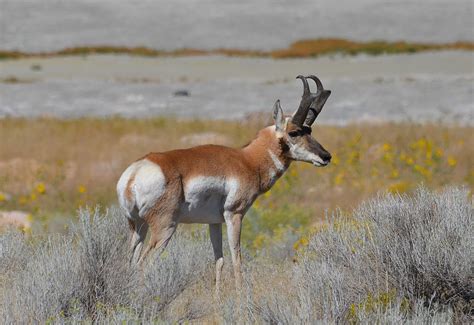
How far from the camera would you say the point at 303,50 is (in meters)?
56.0

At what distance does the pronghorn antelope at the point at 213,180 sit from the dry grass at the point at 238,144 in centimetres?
260

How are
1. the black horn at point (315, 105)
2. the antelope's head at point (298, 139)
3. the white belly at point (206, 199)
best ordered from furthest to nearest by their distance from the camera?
the black horn at point (315, 105), the antelope's head at point (298, 139), the white belly at point (206, 199)

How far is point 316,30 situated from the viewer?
60.4 meters

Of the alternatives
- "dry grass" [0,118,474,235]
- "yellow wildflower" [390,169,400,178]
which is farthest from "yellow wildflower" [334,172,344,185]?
"yellow wildflower" [390,169,400,178]

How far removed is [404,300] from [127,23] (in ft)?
189

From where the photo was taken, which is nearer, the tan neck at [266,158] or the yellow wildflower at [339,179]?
the tan neck at [266,158]

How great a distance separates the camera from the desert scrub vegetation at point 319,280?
261 inches

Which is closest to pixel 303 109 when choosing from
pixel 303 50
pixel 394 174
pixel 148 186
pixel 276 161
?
pixel 276 161

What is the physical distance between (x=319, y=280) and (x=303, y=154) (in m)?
2.48

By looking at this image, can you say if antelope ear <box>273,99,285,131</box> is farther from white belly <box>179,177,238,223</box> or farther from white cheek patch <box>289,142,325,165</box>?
white belly <box>179,177,238,223</box>

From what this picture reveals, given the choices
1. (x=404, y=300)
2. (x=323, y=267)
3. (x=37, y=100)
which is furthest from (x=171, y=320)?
(x=37, y=100)

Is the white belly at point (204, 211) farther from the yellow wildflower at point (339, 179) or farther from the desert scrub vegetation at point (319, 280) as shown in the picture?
the yellow wildflower at point (339, 179)

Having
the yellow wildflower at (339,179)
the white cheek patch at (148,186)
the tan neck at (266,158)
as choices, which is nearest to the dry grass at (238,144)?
the yellow wildflower at (339,179)

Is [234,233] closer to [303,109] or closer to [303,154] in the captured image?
[303,154]
